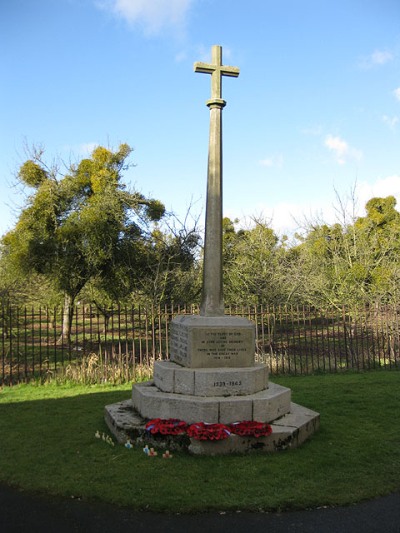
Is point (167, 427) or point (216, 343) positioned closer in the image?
point (167, 427)

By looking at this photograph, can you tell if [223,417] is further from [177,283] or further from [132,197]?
[132,197]

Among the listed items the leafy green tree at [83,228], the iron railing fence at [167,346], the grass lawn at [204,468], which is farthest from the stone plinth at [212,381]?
the leafy green tree at [83,228]

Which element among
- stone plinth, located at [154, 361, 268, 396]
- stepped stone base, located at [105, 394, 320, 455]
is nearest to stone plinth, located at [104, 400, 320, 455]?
stepped stone base, located at [105, 394, 320, 455]

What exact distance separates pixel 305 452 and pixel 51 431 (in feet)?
11.8

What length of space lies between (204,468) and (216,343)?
5.87 feet

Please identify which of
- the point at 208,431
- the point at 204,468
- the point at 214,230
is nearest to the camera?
the point at 204,468

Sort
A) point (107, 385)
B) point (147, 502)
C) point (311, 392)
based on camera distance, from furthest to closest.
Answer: point (107, 385) → point (311, 392) → point (147, 502)

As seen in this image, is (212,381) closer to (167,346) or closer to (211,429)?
(211,429)

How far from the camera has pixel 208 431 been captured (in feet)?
16.8

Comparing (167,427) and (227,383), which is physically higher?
(227,383)

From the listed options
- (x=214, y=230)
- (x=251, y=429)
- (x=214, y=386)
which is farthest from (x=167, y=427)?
(x=214, y=230)

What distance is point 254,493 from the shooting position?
4.19m

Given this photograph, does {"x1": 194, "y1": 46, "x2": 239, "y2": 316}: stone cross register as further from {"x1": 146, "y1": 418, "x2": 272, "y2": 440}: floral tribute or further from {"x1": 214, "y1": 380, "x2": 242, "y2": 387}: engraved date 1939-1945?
{"x1": 146, "y1": 418, "x2": 272, "y2": 440}: floral tribute

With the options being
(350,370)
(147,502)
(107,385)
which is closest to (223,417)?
(147,502)
